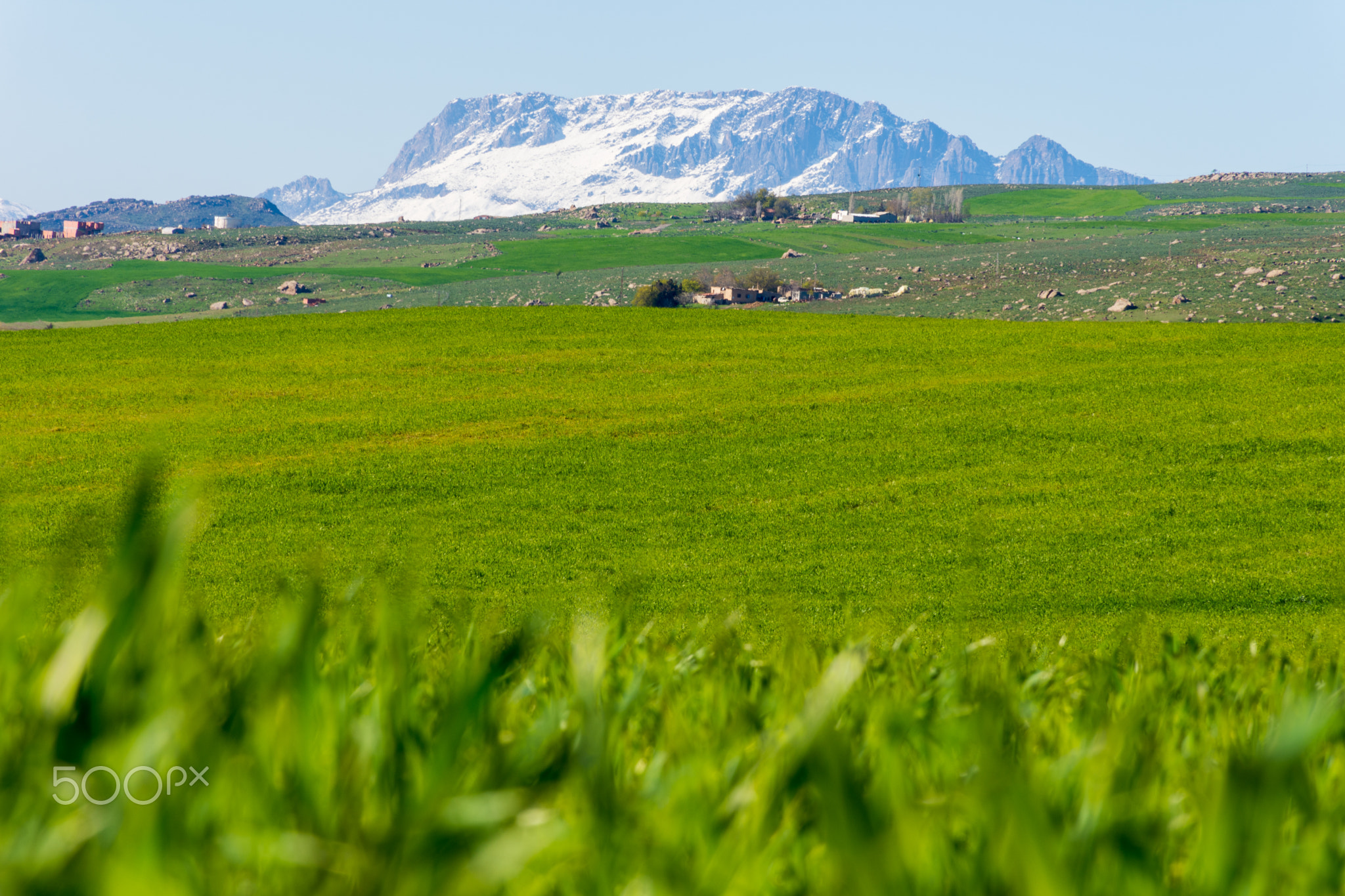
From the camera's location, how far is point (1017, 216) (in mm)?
115312

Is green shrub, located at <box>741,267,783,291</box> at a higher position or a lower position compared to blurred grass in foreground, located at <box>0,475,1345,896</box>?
higher

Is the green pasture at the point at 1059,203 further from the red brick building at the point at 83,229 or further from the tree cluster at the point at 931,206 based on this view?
the red brick building at the point at 83,229

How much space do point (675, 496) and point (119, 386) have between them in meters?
10.9

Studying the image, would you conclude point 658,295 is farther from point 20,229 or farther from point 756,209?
point 20,229

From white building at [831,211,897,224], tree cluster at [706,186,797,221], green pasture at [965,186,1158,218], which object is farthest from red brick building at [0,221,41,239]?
green pasture at [965,186,1158,218]

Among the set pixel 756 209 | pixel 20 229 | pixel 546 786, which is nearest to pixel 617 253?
pixel 756 209

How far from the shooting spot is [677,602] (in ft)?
24.7

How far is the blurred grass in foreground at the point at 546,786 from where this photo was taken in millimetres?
516

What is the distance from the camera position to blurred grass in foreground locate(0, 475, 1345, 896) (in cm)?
52

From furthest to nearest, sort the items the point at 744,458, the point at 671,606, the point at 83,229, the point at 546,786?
the point at 83,229
the point at 744,458
the point at 671,606
the point at 546,786

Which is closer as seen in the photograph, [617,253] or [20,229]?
[617,253]

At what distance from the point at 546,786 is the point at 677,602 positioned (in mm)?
6897

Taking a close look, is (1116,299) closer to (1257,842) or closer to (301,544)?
(301,544)

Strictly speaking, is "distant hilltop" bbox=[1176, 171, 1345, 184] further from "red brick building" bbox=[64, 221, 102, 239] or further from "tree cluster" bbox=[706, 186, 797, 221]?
"red brick building" bbox=[64, 221, 102, 239]
